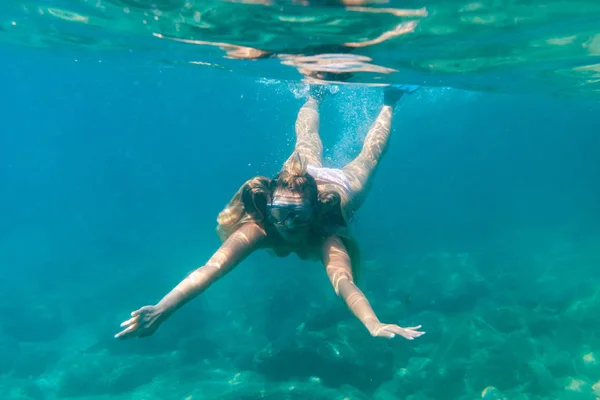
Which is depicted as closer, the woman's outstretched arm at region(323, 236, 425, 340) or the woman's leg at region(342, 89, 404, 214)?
the woman's outstretched arm at region(323, 236, 425, 340)

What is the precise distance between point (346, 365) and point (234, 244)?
6.97 metres

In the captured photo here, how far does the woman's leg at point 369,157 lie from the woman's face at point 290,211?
239 cm

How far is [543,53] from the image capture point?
11.0 meters

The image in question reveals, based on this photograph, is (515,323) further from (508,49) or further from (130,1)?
(130,1)

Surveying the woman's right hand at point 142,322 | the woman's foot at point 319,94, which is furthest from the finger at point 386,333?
the woman's foot at point 319,94

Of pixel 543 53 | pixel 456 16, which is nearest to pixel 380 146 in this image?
pixel 456 16

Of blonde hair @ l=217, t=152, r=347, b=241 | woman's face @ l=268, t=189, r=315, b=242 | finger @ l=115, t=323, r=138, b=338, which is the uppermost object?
blonde hair @ l=217, t=152, r=347, b=241

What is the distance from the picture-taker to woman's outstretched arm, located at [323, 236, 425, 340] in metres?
3.81

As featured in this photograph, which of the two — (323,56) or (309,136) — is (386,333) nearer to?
(309,136)

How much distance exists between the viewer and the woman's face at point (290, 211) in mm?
5286

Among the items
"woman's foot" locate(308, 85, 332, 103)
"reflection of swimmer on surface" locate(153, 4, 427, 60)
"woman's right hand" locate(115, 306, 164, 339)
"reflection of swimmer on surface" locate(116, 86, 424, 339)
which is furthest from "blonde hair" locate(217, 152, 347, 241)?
"woman's foot" locate(308, 85, 332, 103)

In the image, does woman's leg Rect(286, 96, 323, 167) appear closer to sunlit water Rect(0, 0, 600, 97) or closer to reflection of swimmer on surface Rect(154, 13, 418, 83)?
reflection of swimmer on surface Rect(154, 13, 418, 83)

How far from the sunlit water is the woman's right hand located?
20.4ft

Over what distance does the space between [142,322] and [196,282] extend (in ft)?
2.98
